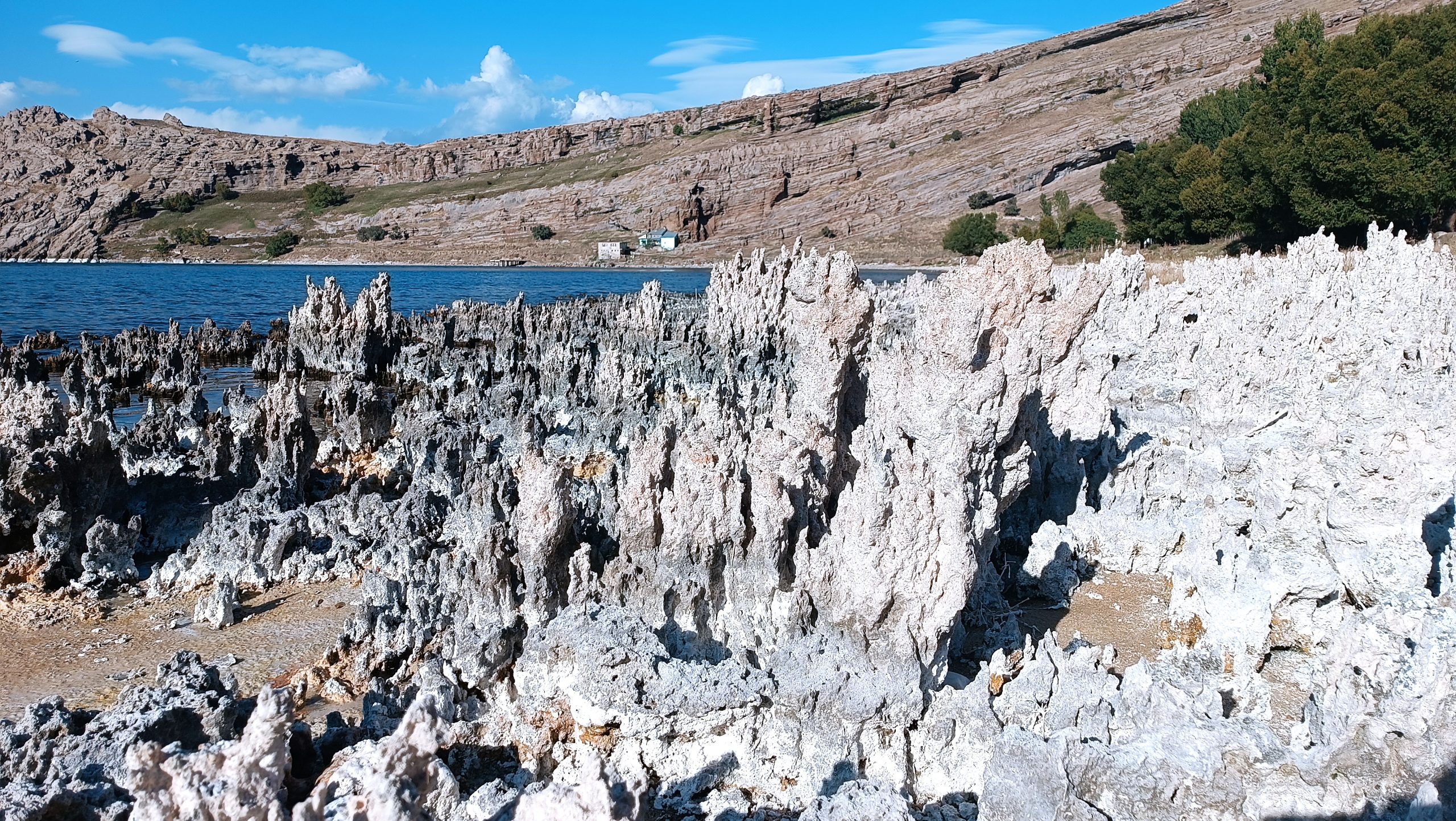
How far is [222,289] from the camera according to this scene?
177 ft

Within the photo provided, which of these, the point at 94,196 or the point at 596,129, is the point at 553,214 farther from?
the point at 94,196

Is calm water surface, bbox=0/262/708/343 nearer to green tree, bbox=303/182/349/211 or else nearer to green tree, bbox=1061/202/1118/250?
green tree, bbox=1061/202/1118/250

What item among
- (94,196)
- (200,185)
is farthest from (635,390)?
(200,185)

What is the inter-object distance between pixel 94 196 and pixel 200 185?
56.6ft

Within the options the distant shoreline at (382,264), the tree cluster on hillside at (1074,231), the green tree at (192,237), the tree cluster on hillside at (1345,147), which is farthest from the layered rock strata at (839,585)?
the green tree at (192,237)

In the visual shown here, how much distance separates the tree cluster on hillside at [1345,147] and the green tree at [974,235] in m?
21.6

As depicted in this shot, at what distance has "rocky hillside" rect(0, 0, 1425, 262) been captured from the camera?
92.2 metres

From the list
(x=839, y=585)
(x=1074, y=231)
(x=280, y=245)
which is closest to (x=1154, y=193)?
(x=1074, y=231)

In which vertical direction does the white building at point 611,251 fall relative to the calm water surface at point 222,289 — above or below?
above

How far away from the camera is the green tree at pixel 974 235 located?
65.2m

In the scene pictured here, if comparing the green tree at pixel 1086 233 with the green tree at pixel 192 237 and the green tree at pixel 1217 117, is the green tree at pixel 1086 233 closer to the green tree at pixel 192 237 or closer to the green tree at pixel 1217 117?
the green tree at pixel 1217 117

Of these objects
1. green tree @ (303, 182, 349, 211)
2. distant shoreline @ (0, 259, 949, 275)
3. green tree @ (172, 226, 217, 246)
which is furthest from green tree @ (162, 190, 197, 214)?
distant shoreline @ (0, 259, 949, 275)

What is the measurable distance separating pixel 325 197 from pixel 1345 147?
129 metres

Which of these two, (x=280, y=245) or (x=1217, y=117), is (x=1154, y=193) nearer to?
(x=1217, y=117)
